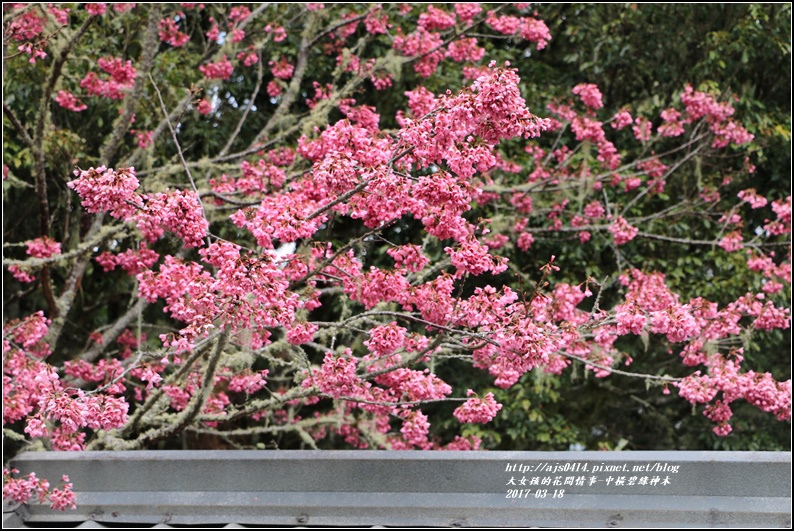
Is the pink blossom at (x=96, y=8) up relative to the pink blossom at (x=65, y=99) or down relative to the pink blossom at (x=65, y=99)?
up

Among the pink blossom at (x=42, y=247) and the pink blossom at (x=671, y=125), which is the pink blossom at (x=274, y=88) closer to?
the pink blossom at (x=42, y=247)

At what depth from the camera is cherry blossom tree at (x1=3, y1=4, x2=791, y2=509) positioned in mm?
3807

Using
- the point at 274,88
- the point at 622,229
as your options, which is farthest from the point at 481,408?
the point at 274,88

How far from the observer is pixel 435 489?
3.47 meters

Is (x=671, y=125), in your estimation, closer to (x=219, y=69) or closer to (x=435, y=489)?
(x=219, y=69)

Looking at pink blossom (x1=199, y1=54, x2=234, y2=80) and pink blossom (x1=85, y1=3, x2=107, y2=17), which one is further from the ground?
pink blossom (x1=85, y1=3, x2=107, y2=17)

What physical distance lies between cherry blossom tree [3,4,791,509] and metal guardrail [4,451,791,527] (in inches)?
11.1

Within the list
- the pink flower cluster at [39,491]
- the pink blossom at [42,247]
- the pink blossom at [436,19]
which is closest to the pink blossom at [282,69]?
the pink blossom at [436,19]

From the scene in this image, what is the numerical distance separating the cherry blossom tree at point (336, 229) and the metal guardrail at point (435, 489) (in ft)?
0.93

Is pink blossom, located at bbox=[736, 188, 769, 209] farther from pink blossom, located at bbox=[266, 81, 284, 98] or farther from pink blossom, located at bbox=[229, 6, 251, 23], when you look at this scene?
pink blossom, located at bbox=[229, 6, 251, 23]

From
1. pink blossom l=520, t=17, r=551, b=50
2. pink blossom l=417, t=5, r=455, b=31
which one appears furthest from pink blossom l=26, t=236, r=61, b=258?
pink blossom l=520, t=17, r=551, b=50

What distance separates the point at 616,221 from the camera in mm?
7395

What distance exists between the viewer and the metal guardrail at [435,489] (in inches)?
130

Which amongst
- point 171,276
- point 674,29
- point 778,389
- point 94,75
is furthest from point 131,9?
point 778,389
